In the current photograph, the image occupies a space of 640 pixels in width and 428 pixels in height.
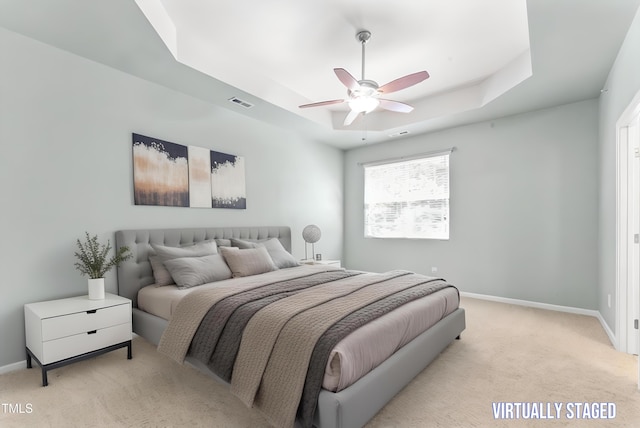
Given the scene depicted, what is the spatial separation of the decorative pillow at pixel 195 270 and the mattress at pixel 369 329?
0.10 metres

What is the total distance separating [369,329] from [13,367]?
9.53ft

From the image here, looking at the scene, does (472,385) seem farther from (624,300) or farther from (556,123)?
(556,123)

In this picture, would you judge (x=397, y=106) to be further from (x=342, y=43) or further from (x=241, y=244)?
(x=241, y=244)

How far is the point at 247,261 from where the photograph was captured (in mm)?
3498

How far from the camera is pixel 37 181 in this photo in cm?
266

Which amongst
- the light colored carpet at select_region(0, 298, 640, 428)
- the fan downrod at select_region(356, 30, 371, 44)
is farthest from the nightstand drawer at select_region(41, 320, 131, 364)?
the fan downrod at select_region(356, 30, 371, 44)

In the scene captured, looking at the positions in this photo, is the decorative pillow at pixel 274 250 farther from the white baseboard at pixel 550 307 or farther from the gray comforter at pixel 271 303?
the white baseboard at pixel 550 307

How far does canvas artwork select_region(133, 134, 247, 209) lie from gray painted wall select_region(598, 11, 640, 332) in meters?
4.05

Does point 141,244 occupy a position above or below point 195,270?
above

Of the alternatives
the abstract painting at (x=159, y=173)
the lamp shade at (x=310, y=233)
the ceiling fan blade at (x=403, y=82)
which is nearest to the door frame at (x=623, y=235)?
the ceiling fan blade at (x=403, y=82)

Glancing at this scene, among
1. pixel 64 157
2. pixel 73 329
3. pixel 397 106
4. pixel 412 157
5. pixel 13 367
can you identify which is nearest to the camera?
pixel 73 329

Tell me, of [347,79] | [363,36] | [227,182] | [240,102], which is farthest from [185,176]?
[363,36]

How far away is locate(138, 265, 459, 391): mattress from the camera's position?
1.66m

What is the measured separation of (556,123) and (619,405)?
336cm
